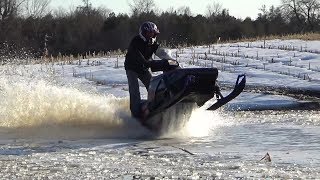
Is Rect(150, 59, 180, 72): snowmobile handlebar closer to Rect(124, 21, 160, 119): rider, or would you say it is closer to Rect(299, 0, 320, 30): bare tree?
Rect(124, 21, 160, 119): rider

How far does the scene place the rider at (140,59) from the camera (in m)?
11.7

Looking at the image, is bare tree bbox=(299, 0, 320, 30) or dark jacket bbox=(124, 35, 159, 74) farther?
bare tree bbox=(299, 0, 320, 30)

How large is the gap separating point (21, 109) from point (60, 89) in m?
1.16

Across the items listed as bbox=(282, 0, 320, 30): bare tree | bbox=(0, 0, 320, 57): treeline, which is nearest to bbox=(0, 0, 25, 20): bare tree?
bbox=(0, 0, 320, 57): treeline

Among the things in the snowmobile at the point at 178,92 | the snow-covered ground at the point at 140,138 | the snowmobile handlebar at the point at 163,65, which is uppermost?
the snowmobile handlebar at the point at 163,65

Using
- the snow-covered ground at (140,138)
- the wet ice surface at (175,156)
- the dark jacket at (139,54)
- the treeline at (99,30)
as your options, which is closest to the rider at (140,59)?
the dark jacket at (139,54)

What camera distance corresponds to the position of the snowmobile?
10.8 meters

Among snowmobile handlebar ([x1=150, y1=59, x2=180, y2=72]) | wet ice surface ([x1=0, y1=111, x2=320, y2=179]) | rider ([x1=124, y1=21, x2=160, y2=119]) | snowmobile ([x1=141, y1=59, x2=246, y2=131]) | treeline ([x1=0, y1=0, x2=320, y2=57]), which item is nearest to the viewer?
wet ice surface ([x1=0, y1=111, x2=320, y2=179])

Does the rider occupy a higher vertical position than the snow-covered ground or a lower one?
higher

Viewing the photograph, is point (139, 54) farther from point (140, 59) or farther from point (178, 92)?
point (178, 92)

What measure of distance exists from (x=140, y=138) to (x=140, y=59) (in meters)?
1.42

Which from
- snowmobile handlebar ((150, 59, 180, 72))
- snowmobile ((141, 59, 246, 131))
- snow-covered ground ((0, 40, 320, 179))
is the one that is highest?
snowmobile handlebar ((150, 59, 180, 72))

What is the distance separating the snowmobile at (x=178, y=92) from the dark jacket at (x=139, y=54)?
0.29 meters

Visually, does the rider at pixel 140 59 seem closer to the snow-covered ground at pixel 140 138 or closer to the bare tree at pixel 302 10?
the snow-covered ground at pixel 140 138
